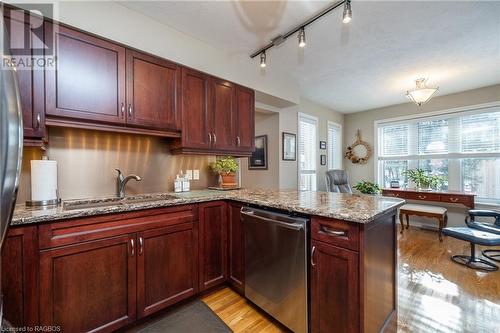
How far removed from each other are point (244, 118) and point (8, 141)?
240cm

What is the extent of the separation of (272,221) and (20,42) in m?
2.17

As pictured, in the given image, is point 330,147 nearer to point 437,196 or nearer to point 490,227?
point 437,196

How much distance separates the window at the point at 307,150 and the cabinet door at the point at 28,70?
3.83 meters

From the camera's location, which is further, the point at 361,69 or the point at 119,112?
the point at 361,69

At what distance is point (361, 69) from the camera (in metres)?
3.18

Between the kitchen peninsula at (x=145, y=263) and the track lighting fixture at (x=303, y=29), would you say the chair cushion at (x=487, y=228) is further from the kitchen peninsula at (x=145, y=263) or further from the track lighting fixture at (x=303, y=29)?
the track lighting fixture at (x=303, y=29)

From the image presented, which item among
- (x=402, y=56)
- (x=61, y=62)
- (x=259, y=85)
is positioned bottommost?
(x=61, y=62)

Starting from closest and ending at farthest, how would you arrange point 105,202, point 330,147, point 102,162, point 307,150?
1. point 105,202
2. point 102,162
3. point 307,150
4. point 330,147

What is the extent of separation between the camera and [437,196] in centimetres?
380

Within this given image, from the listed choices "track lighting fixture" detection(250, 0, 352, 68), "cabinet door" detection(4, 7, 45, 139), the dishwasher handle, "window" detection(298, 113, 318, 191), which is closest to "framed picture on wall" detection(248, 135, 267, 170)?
"window" detection(298, 113, 318, 191)

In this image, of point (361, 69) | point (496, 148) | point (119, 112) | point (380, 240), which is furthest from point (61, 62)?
point (496, 148)

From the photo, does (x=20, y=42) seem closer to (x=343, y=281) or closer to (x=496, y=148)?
(x=343, y=281)

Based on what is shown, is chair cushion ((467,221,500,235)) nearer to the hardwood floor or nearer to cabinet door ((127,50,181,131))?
the hardwood floor

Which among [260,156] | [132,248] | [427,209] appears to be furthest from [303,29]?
[427,209]
